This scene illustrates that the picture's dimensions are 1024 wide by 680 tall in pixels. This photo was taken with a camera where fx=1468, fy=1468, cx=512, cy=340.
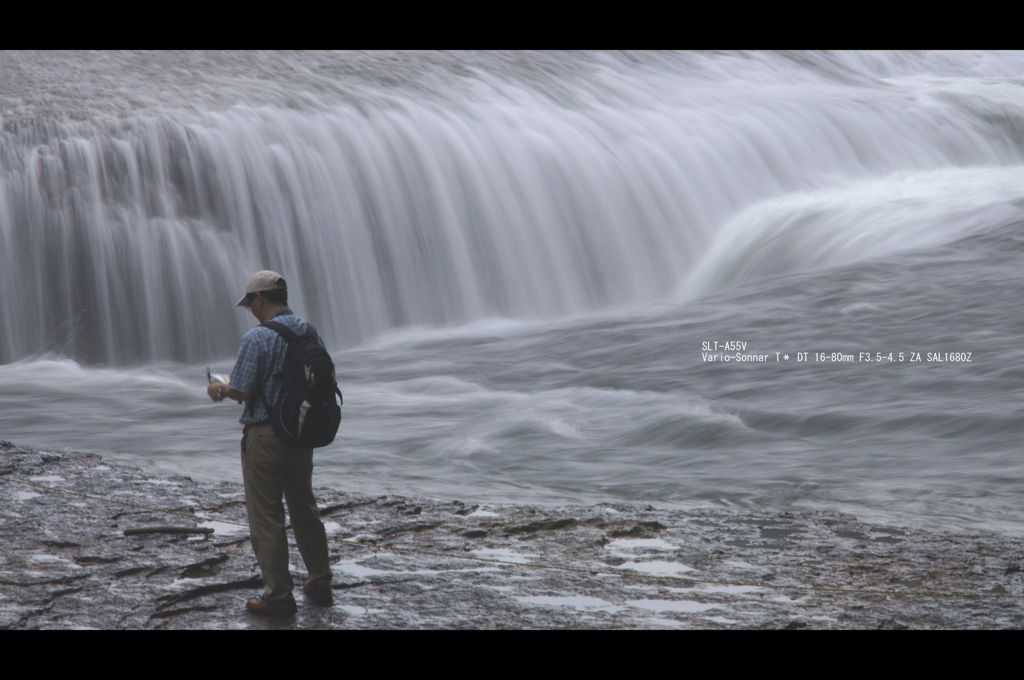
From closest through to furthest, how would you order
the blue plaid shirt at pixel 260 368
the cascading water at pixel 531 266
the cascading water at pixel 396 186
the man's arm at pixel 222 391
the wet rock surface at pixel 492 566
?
the man's arm at pixel 222 391 → the blue plaid shirt at pixel 260 368 → the wet rock surface at pixel 492 566 → the cascading water at pixel 531 266 → the cascading water at pixel 396 186

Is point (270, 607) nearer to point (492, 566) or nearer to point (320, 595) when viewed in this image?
point (320, 595)

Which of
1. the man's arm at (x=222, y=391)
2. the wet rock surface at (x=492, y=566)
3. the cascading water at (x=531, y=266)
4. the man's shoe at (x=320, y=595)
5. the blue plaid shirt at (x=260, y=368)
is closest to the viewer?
the man's arm at (x=222, y=391)

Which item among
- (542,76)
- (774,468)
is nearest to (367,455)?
(774,468)

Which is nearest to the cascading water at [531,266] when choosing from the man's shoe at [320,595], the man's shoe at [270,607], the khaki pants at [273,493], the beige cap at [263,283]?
the man's shoe at [320,595]

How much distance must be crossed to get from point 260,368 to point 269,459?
395mm

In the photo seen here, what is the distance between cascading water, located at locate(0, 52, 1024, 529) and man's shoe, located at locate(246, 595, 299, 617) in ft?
11.2

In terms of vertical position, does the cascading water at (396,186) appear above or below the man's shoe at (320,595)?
above

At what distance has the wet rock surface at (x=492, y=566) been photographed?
20.5ft

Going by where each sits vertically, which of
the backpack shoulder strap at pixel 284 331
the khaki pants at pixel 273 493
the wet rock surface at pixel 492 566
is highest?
the backpack shoulder strap at pixel 284 331

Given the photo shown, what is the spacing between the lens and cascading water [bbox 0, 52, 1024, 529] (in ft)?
36.2

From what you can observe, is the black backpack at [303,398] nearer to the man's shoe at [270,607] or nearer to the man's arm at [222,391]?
the man's arm at [222,391]

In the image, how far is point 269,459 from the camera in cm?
623

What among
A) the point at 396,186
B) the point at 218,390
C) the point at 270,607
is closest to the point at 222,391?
the point at 218,390

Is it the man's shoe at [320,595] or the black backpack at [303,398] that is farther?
the man's shoe at [320,595]
